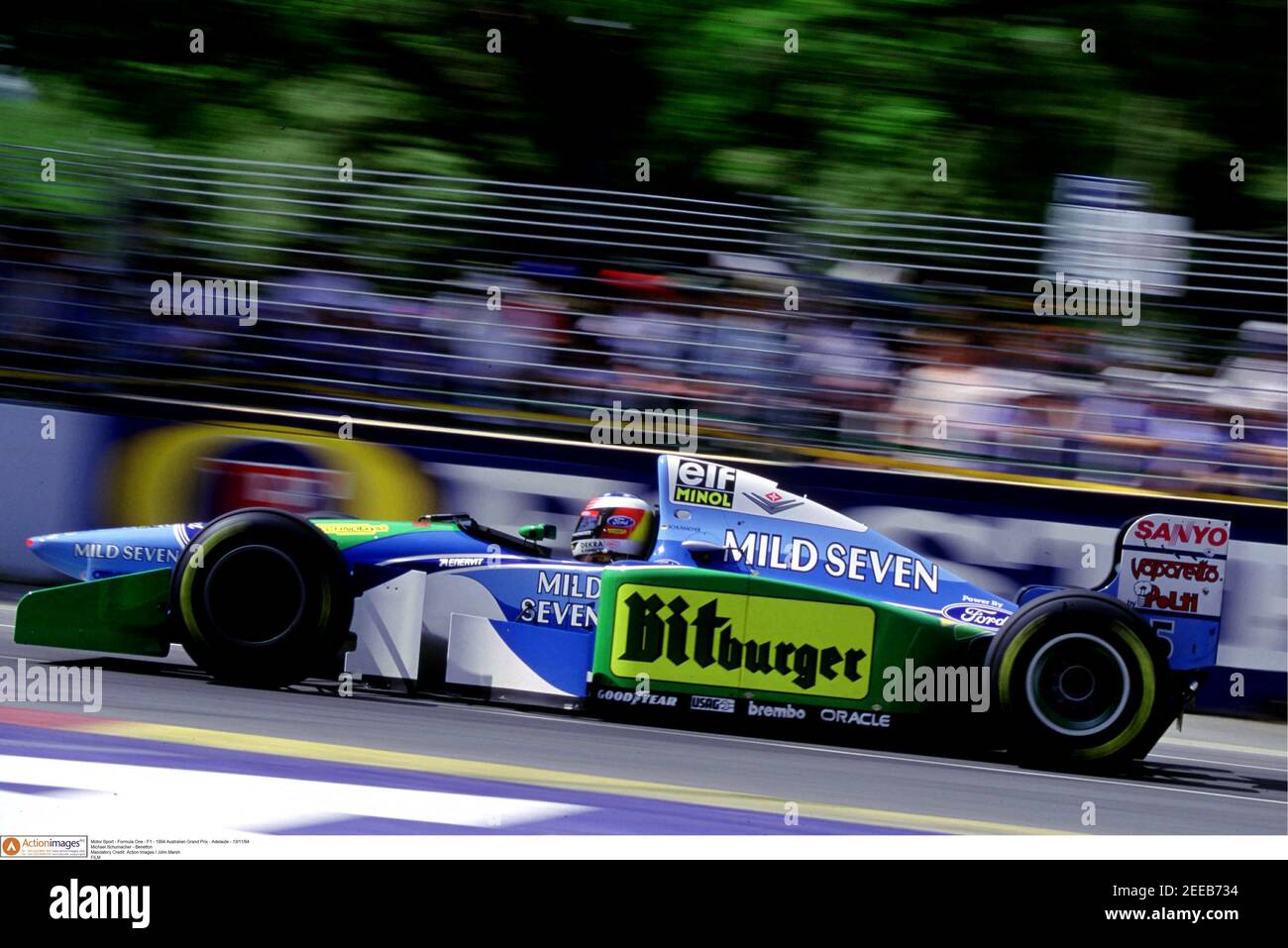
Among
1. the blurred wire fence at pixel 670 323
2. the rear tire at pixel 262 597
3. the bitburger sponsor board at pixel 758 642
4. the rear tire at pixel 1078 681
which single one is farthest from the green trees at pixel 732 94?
the rear tire at pixel 262 597

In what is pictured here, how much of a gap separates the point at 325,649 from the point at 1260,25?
1072 cm

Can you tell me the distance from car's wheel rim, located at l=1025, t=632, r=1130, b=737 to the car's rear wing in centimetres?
35

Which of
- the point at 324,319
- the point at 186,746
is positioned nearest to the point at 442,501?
the point at 324,319

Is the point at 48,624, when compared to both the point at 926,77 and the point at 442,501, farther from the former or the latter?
Result: the point at 926,77

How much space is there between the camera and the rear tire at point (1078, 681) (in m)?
6.35

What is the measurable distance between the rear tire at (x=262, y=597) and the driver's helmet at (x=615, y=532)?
110cm

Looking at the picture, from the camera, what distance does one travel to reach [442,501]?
877cm

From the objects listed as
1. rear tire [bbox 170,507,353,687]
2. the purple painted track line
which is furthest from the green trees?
the purple painted track line

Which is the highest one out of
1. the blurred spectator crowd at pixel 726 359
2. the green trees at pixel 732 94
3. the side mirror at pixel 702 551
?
the green trees at pixel 732 94

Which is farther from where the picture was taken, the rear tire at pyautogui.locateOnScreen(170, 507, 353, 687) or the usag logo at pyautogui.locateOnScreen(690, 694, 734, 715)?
the usag logo at pyautogui.locateOnScreen(690, 694, 734, 715)

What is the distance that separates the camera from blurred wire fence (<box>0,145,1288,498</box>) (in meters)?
8.70

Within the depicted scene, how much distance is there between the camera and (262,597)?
20.9 feet

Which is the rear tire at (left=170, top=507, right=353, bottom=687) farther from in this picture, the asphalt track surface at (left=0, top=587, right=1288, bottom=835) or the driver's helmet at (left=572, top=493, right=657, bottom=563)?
the driver's helmet at (left=572, top=493, right=657, bottom=563)

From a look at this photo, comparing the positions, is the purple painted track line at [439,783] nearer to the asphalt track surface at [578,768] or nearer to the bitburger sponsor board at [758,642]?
the asphalt track surface at [578,768]
